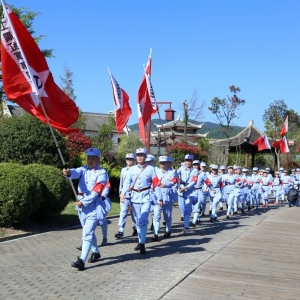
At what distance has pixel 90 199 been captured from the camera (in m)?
8.08

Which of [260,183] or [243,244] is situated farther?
[260,183]

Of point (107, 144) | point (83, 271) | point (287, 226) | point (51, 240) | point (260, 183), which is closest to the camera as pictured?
point (83, 271)

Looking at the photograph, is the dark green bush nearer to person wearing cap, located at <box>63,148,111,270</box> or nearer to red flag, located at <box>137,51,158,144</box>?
red flag, located at <box>137,51,158,144</box>

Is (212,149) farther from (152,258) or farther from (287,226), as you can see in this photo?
(152,258)

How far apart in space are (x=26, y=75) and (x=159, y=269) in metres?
3.93

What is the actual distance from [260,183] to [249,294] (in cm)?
1855

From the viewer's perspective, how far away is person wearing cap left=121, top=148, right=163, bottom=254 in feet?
31.1

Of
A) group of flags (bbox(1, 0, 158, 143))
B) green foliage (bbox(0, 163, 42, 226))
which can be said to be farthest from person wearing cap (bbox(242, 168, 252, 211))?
group of flags (bbox(1, 0, 158, 143))

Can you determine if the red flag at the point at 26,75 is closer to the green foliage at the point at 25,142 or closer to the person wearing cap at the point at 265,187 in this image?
the green foliage at the point at 25,142

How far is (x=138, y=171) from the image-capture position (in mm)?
9922

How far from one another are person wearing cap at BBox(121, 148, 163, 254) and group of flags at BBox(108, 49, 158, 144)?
469 cm

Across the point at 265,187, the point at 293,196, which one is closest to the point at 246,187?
the point at 265,187

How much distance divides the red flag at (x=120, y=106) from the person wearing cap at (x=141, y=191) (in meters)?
5.05

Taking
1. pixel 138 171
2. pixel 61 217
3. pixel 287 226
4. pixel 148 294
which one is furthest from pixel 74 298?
pixel 287 226
